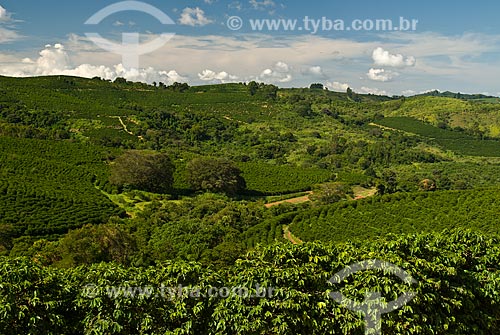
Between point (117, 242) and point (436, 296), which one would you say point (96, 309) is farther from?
point (117, 242)

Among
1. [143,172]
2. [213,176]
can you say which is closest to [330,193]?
[213,176]

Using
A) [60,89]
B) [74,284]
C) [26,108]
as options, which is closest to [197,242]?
[74,284]

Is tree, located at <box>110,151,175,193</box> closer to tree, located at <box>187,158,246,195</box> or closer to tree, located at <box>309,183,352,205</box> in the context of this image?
tree, located at <box>187,158,246,195</box>

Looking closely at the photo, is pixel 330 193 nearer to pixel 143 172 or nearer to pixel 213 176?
pixel 213 176

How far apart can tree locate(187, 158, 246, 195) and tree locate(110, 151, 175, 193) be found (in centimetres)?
399

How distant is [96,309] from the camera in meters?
9.50

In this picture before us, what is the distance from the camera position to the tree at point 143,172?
56.7m

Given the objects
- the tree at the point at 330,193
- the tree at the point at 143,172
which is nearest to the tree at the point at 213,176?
the tree at the point at 143,172

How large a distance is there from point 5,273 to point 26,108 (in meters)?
107

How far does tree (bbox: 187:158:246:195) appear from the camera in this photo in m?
62.6

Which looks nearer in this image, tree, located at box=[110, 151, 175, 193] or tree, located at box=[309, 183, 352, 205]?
tree, located at box=[110, 151, 175, 193]

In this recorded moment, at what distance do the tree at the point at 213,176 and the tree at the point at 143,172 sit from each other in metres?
3.99

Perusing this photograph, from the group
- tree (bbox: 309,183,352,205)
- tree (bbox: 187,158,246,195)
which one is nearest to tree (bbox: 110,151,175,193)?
tree (bbox: 187,158,246,195)

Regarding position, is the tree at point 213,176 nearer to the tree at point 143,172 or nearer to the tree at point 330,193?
the tree at point 143,172
